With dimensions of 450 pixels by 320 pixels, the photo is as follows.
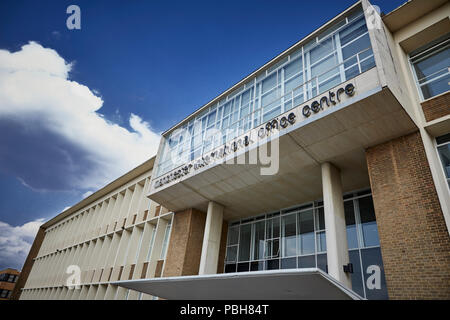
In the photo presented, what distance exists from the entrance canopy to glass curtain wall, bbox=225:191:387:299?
16.3 ft

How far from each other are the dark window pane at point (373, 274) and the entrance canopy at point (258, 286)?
4.61 metres

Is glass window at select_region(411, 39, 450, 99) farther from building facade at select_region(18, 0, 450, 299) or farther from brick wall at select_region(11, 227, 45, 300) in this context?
brick wall at select_region(11, 227, 45, 300)

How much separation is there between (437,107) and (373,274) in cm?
629

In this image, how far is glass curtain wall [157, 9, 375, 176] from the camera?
10.7 meters

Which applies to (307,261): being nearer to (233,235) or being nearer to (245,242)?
(245,242)

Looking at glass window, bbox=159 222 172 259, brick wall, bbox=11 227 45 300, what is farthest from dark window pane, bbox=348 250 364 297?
brick wall, bbox=11 227 45 300

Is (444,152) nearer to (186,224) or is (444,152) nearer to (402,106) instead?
(402,106)

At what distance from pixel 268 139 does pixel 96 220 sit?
2380 cm

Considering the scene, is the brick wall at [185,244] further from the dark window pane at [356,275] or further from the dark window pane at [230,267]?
the dark window pane at [356,275]

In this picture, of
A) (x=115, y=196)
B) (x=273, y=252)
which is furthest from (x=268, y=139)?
(x=115, y=196)

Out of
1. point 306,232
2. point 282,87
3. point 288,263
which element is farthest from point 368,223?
point 282,87

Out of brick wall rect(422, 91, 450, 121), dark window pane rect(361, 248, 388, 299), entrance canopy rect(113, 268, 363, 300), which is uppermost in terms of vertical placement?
brick wall rect(422, 91, 450, 121)

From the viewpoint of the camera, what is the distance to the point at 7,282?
65.2 meters

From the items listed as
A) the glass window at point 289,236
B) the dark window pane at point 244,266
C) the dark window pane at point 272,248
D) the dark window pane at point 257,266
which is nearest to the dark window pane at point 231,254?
the dark window pane at point 244,266
